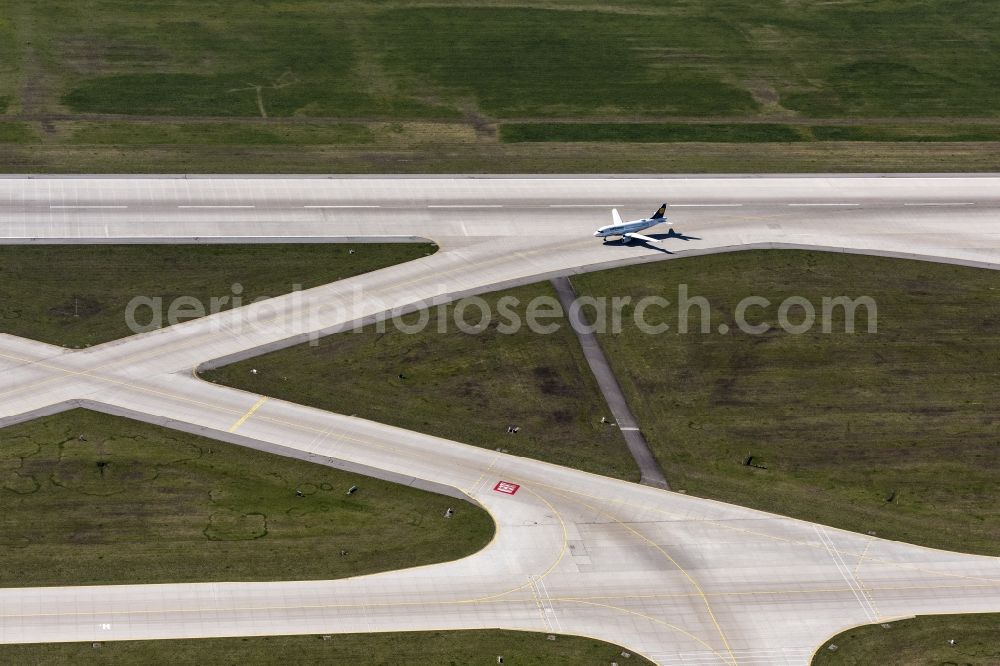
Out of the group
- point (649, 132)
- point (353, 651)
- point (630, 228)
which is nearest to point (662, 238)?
point (630, 228)

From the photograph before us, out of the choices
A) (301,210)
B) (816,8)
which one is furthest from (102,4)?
(816,8)

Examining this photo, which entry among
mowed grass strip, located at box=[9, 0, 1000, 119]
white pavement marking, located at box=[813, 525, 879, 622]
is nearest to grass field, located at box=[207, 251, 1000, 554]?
white pavement marking, located at box=[813, 525, 879, 622]

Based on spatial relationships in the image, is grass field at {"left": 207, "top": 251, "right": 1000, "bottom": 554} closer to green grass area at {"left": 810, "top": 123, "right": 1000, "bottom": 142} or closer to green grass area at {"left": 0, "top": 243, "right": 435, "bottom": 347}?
green grass area at {"left": 0, "top": 243, "right": 435, "bottom": 347}

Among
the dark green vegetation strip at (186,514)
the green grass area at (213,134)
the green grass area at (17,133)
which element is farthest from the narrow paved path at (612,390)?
the green grass area at (17,133)

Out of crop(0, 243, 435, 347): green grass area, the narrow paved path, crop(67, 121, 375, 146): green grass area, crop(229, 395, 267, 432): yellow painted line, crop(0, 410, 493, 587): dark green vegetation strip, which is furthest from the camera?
crop(67, 121, 375, 146): green grass area

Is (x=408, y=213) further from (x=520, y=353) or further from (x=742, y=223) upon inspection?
(x=742, y=223)

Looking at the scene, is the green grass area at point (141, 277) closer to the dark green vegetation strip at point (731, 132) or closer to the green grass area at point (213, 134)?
the green grass area at point (213, 134)

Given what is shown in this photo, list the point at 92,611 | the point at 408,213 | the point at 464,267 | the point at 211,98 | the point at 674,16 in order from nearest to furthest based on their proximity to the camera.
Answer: the point at 92,611 < the point at 464,267 < the point at 408,213 < the point at 211,98 < the point at 674,16
